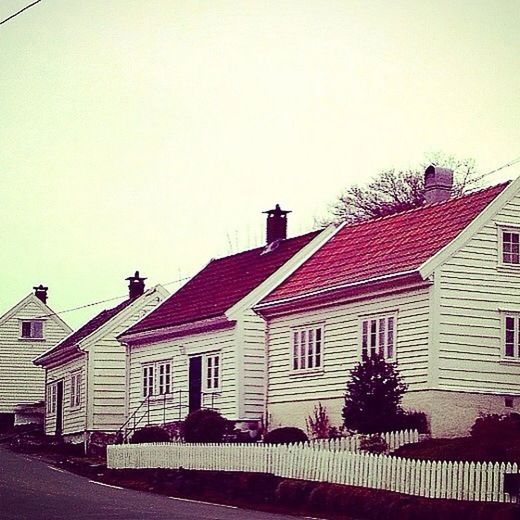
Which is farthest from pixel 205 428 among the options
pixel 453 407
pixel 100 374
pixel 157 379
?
pixel 100 374

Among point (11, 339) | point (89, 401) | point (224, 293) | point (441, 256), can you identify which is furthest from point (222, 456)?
point (11, 339)

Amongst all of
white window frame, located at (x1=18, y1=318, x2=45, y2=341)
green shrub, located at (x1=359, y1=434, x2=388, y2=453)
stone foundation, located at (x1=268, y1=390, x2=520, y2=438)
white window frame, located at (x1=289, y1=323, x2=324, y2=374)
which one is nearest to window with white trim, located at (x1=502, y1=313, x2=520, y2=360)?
stone foundation, located at (x1=268, y1=390, x2=520, y2=438)

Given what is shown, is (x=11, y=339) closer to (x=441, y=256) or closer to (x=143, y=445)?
(x=143, y=445)

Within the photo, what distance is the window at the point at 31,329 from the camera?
73375mm

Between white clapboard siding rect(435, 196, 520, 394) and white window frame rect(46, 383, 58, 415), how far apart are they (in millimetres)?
29673

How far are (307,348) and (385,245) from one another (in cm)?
375

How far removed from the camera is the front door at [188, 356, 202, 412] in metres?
42.8

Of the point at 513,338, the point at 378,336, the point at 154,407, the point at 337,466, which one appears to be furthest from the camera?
the point at 154,407

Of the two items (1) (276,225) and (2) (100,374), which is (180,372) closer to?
(1) (276,225)

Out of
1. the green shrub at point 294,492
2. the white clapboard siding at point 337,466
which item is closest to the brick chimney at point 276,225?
the white clapboard siding at point 337,466

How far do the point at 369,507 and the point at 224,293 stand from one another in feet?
62.8

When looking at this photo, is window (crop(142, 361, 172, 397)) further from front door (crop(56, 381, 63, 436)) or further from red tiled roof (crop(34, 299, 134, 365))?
front door (crop(56, 381, 63, 436))

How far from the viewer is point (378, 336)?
116 ft

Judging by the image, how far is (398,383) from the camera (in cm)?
3344
